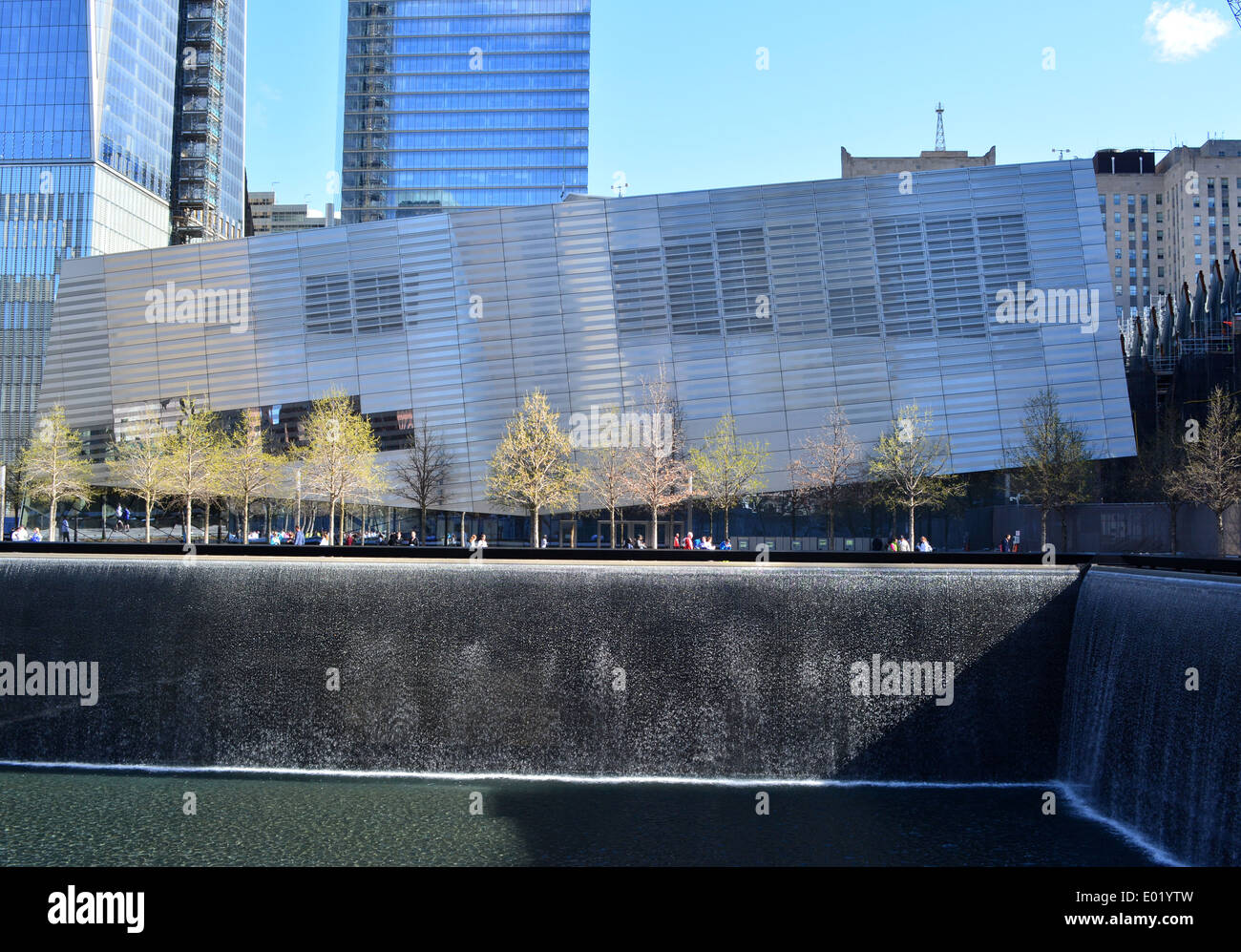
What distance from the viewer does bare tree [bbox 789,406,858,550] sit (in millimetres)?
51250

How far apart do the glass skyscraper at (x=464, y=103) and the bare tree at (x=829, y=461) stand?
8278 centimetres

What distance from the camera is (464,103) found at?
129375 millimetres

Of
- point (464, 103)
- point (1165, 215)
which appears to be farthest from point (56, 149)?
point (1165, 215)

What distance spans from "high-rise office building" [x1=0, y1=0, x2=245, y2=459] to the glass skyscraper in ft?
121

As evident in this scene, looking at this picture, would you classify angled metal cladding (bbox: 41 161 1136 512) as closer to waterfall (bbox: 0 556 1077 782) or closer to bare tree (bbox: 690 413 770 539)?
bare tree (bbox: 690 413 770 539)

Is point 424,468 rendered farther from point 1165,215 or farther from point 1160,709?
point 1165,215

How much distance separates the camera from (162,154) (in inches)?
4053

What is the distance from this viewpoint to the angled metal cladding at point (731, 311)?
176 feet

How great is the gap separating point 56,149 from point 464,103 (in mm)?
52490

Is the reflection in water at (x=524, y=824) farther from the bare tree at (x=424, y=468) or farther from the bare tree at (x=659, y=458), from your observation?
the bare tree at (x=424, y=468)

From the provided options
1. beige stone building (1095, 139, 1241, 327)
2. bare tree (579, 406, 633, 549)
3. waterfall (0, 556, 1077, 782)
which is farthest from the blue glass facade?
beige stone building (1095, 139, 1241, 327)

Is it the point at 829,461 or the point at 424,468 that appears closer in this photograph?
the point at 829,461

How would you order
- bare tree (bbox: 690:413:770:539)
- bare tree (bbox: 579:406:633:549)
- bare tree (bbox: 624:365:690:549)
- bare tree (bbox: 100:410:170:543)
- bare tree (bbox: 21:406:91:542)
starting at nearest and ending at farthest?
bare tree (bbox: 624:365:690:549) → bare tree (bbox: 690:413:770:539) → bare tree (bbox: 579:406:633:549) → bare tree (bbox: 100:410:170:543) → bare tree (bbox: 21:406:91:542)
